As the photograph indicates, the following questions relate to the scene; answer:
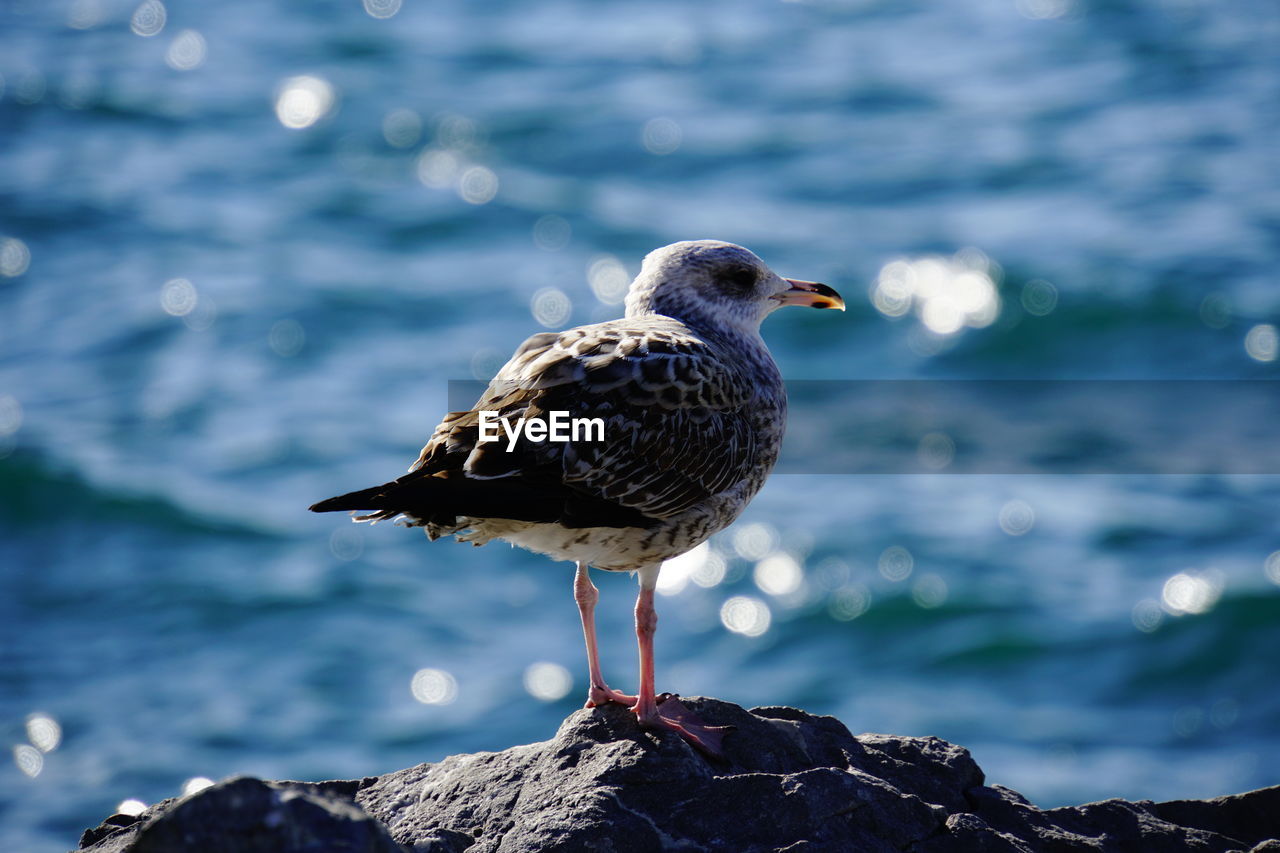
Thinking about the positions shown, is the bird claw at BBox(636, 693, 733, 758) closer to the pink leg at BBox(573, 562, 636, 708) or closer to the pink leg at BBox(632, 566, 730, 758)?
the pink leg at BBox(632, 566, 730, 758)

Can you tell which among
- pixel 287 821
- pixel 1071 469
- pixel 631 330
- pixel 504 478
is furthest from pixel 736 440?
pixel 1071 469

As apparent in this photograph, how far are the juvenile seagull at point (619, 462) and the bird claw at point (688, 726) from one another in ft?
0.03

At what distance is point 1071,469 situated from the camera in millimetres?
20547

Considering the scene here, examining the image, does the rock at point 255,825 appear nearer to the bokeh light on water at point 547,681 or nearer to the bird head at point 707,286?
the bird head at point 707,286

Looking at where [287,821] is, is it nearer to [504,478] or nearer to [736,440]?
[504,478]

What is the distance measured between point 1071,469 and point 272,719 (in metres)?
10.7

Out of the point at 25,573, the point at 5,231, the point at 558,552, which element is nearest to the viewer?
the point at 558,552

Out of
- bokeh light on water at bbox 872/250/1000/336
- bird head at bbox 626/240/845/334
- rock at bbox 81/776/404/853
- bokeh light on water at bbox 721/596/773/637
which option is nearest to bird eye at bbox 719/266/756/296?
bird head at bbox 626/240/845/334

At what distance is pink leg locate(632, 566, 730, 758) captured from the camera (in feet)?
25.1

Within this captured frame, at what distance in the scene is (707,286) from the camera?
8695 mm

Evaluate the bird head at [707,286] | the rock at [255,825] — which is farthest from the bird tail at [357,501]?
the bird head at [707,286]

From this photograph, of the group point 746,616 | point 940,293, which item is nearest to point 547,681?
point 746,616

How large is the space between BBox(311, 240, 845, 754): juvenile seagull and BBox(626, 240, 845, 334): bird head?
0.16 metres

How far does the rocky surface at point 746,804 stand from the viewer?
A: 6.98 meters
